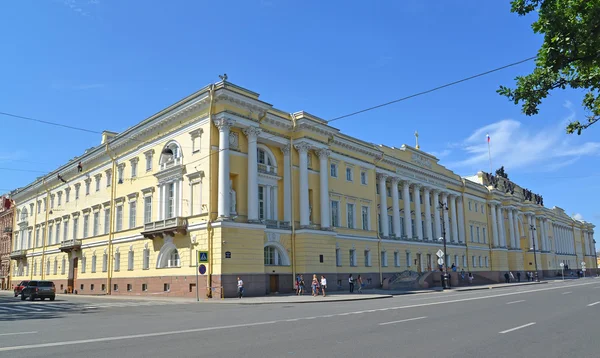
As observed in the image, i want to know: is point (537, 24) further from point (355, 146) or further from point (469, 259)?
point (469, 259)

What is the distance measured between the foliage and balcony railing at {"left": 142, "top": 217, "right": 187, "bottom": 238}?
92.9ft

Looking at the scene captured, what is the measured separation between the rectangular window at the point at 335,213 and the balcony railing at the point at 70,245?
87.9ft

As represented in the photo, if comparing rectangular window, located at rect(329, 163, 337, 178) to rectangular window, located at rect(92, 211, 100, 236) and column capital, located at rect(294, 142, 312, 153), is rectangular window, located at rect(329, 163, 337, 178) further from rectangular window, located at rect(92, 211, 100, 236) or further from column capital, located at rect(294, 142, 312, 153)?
rectangular window, located at rect(92, 211, 100, 236)

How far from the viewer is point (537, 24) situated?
9.41 meters

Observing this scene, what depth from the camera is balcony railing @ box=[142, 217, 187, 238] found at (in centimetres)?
3478

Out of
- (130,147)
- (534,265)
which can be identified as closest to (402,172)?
(130,147)

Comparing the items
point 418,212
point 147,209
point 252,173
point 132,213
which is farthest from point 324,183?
point 418,212

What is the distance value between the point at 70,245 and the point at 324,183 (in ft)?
94.8

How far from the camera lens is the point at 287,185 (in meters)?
39.5

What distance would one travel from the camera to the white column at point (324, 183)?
40.7 m

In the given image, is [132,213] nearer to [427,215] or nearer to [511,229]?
[427,215]

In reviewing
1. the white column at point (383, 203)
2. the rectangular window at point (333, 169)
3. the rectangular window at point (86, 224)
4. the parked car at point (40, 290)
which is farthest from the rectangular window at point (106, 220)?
the white column at point (383, 203)

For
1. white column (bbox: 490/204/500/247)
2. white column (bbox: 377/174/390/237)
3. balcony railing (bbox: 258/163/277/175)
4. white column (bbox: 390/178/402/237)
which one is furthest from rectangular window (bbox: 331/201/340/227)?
white column (bbox: 490/204/500/247)

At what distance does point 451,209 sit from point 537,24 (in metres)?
59.5
